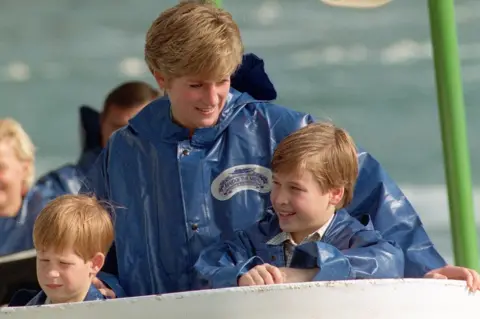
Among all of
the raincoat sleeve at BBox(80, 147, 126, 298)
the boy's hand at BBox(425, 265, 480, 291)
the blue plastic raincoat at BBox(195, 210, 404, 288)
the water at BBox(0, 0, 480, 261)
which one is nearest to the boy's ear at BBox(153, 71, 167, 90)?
the raincoat sleeve at BBox(80, 147, 126, 298)

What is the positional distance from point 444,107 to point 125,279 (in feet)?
2.32

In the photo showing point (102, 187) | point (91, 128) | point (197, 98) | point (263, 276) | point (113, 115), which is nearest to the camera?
point (263, 276)

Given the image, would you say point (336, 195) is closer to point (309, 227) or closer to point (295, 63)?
point (309, 227)

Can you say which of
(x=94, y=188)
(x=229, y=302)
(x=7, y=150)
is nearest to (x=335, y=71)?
(x=7, y=150)

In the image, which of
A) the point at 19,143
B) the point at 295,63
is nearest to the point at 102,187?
the point at 19,143

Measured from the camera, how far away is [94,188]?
2260mm

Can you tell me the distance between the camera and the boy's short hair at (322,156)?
1.98 metres

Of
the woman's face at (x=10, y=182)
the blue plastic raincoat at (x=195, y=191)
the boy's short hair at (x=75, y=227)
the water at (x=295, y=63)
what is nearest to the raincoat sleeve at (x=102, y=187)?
the blue plastic raincoat at (x=195, y=191)

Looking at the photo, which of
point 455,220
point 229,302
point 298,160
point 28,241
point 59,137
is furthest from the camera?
point 59,137

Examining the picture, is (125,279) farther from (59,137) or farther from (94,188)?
(59,137)

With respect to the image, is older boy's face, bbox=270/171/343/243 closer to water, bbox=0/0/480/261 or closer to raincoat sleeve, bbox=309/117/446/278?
raincoat sleeve, bbox=309/117/446/278

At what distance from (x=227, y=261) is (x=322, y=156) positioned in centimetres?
24

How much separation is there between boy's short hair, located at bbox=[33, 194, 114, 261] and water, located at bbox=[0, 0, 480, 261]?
13.3 ft

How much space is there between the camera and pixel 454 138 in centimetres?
237
